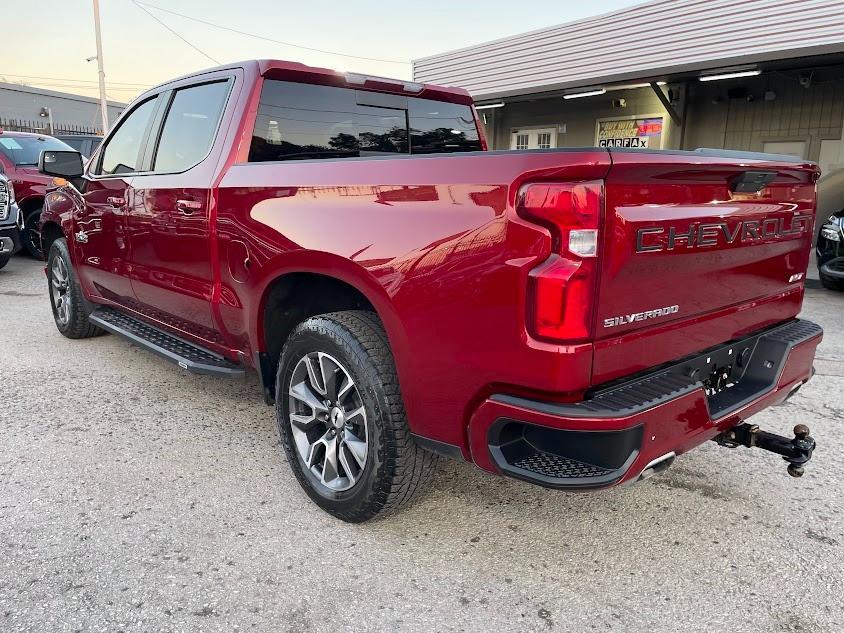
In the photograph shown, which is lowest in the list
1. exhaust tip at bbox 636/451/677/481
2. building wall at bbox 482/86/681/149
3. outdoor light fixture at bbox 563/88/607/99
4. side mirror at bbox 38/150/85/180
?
exhaust tip at bbox 636/451/677/481

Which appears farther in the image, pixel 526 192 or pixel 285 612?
pixel 285 612

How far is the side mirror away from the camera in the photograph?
4500 millimetres

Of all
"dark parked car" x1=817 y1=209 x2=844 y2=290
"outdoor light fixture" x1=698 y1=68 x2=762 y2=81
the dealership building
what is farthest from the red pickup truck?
"outdoor light fixture" x1=698 y1=68 x2=762 y2=81

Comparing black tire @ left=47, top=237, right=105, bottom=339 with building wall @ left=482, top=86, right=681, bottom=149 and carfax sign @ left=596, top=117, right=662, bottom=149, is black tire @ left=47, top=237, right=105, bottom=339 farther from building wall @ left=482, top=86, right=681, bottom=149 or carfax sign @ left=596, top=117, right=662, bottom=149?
carfax sign @ left=596, top=117, right=662, bottom=149

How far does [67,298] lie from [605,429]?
4963 millimetres

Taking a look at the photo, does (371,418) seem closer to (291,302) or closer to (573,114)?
(291,302)

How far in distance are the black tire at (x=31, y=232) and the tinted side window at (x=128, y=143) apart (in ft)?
21.8

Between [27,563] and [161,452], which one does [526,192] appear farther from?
[161,452]

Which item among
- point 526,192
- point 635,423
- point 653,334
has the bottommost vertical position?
point 635,423

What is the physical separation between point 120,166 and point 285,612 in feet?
10.8

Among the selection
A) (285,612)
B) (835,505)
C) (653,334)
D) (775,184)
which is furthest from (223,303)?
(835,505)

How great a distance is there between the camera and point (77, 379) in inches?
176

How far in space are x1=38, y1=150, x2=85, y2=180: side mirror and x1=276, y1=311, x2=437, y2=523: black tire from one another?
9.51 ft

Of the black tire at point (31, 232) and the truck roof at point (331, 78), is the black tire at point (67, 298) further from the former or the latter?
the black tire at point (31, 232)
